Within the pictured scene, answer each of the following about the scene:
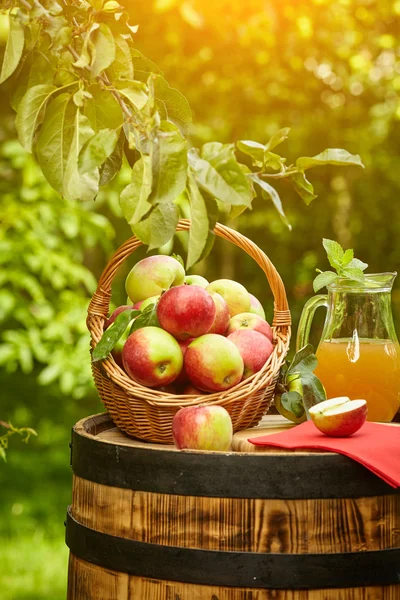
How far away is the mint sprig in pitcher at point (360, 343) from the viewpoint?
175 cm

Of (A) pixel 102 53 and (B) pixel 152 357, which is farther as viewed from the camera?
(B) pixel 152 357

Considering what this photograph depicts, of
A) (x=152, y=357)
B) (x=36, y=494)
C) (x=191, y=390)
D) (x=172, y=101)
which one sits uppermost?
(x=172, y=101)

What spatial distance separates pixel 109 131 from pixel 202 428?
0.61 metres

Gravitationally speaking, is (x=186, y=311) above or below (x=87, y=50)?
below

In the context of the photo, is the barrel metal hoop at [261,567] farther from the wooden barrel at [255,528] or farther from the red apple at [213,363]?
the red apple at [213,363]

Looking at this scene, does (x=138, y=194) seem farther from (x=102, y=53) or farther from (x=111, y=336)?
(x=111, y=336)

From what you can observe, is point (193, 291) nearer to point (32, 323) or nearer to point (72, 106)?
point (72, 106)

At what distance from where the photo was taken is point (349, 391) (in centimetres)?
175

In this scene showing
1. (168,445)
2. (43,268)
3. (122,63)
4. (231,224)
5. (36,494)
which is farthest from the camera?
(231,224)

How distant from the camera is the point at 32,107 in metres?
1.07

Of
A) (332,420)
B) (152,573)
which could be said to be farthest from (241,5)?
(152,573)

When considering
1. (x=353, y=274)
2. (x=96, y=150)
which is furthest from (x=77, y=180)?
(x=353, y=274)

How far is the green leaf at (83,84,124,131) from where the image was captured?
1.12 metres

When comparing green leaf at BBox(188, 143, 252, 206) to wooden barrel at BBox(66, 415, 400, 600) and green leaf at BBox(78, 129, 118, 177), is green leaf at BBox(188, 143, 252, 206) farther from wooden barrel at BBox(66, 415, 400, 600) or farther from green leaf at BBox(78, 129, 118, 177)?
wooden barrel at BBox(66, 415, 400, 600)
